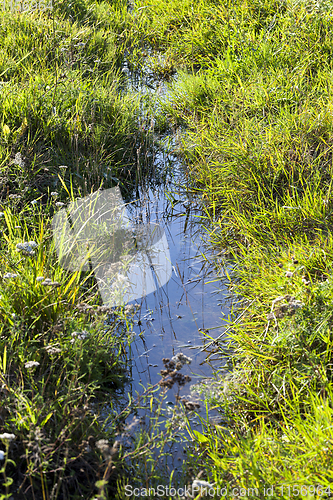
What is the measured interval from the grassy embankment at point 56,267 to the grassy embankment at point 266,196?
0.50m

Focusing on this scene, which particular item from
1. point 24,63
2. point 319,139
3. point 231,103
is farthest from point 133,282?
point 24,63

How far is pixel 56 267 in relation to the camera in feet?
7.23

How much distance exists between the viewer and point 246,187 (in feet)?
9.82

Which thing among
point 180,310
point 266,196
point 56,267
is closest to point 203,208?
point 266,196

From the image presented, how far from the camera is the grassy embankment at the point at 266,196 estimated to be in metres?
1.57

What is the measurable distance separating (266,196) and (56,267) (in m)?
1.58

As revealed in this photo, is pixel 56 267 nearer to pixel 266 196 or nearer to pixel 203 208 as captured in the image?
pixel 203 208

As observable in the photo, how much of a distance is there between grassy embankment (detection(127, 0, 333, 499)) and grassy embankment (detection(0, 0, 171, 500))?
50 cm

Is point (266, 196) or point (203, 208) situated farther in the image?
point (203, 208)

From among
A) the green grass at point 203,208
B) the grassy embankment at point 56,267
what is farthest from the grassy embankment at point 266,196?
the grassy embankment at point 56,267

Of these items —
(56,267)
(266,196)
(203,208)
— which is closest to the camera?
(56,267)

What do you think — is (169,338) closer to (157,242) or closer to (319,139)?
(157,242)

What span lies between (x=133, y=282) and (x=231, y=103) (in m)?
1.99

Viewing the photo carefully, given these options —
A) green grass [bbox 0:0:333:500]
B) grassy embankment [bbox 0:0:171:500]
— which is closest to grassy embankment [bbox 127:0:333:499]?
green grass [bbox 0:0:333:500]
